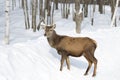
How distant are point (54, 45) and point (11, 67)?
6.06ft

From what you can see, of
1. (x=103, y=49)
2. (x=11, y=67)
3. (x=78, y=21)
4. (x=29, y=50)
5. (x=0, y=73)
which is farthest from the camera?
(x=78, y=21)

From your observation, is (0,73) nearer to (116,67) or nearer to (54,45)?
(54,45)

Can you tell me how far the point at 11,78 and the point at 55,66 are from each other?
2.40m

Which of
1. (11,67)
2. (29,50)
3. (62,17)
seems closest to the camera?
(11,67)

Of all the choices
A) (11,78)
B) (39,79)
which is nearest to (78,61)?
(39,79)

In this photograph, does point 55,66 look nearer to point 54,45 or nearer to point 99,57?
point 54,45

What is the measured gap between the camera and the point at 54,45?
38.4ft

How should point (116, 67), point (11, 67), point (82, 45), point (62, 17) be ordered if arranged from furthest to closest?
1. point (62, 17)
2. point (116, 67)
3. point (82, 45)
4. point (11, 67)

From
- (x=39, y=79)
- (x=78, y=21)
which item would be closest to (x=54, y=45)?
(x=39, y=79)

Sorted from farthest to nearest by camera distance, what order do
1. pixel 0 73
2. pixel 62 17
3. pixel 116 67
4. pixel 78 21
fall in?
pixel 62 17
pixel 78 21
pixel 116 67
pixel 0 73

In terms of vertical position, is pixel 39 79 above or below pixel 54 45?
below

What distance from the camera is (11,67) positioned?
412 inches

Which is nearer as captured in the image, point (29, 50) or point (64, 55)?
point (64, 55)

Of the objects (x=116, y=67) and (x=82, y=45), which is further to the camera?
(x=116, y=67)
